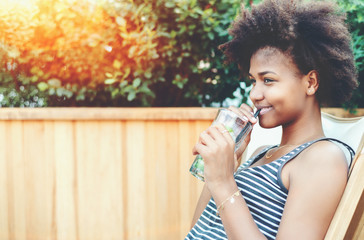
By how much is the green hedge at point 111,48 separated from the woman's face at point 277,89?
131 centimetres

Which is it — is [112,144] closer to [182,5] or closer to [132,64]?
[132,64]

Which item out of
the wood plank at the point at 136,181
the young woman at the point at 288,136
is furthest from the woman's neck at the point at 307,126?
the wood plank at the point at 136,181

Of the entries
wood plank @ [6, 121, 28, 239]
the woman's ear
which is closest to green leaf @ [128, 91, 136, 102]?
wood plank @ [6, 121, 28, 239]

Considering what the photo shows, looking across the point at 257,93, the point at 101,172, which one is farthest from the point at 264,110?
the point at 101,172

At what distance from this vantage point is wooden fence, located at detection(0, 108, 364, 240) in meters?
2.66

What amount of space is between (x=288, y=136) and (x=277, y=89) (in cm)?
26

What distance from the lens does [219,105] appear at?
3.13 m

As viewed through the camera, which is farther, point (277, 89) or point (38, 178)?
point (38, 178)

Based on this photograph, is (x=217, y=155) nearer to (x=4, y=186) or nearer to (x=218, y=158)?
(x=218, y=158)

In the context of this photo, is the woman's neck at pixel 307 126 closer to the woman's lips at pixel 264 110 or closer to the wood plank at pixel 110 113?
the woman's lips at pixel 264 110

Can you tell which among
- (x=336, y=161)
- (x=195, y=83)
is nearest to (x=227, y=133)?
(x=336, y=161)

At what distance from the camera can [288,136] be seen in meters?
1.53

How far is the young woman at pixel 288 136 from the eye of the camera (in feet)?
3.78

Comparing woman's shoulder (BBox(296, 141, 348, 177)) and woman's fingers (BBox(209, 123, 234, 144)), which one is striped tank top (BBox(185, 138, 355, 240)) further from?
woman's fingers (BBox(209, 123, 234, 144))
